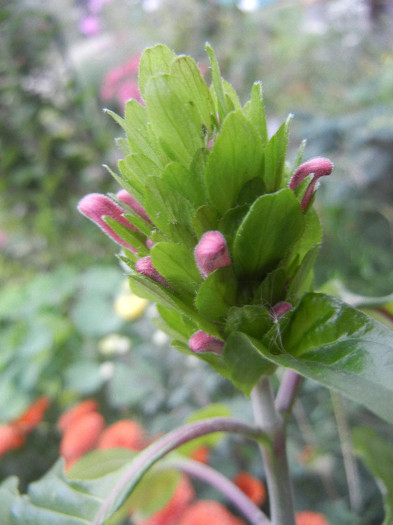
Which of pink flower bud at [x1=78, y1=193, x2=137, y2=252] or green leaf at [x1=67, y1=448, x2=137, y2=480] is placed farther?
green leaf at [x1=67, y1=448, x2=137, y2=480]

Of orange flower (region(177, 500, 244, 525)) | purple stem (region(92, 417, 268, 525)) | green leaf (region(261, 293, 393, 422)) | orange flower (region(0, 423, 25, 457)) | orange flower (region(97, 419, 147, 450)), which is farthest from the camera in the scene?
orange flower (region(0, 423, 25, 457))

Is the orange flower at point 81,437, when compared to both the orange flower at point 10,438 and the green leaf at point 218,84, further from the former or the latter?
the green leaf at point 218,84

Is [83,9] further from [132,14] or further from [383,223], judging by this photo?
[383,223]

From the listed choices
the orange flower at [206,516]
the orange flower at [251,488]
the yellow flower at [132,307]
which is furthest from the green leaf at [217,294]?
the yellow flower at [132,307]

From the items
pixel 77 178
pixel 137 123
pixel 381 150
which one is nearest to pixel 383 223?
pixel 381 150

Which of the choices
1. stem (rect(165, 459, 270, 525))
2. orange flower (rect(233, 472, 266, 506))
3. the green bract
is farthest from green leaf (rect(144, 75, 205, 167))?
orange flower (rect(233, 472, 266, 506))

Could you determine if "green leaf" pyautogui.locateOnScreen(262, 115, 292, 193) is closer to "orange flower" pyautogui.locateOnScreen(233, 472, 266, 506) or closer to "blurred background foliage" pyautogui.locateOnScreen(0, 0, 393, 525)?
"blurred background foliage" pyautogui.locateOnScreen(0, 0, 393, 525)
